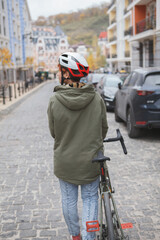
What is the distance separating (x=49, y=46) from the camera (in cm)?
13712

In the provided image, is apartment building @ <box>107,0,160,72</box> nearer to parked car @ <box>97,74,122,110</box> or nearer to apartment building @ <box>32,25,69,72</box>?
parked car @ <box>97,74,122,110</box>

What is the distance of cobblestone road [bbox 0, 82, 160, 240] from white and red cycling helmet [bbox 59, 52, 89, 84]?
183 cm

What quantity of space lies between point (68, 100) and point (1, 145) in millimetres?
5781

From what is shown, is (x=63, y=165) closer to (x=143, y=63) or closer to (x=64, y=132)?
(x=64, y=132)

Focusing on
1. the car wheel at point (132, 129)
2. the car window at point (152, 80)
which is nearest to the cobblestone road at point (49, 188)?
the car wheel at point (132, 129)

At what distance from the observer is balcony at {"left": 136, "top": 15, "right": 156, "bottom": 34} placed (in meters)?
25.1

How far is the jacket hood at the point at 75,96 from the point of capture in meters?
2.45

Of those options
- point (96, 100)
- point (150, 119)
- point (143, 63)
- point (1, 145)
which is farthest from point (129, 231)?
point (143, 63)

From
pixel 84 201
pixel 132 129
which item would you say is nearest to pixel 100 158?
pixel 84 201

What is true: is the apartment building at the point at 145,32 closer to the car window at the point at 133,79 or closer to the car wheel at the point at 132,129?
the car window at the point at 133,79

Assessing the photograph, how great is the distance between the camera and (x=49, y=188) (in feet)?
15.8

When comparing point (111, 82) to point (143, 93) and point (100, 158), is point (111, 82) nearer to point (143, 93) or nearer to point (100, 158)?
point (143, 93)

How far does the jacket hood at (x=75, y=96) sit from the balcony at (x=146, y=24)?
954 inches

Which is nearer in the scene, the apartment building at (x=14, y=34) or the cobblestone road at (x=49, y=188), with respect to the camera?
the cobblestone road at (x=49, y=188)
